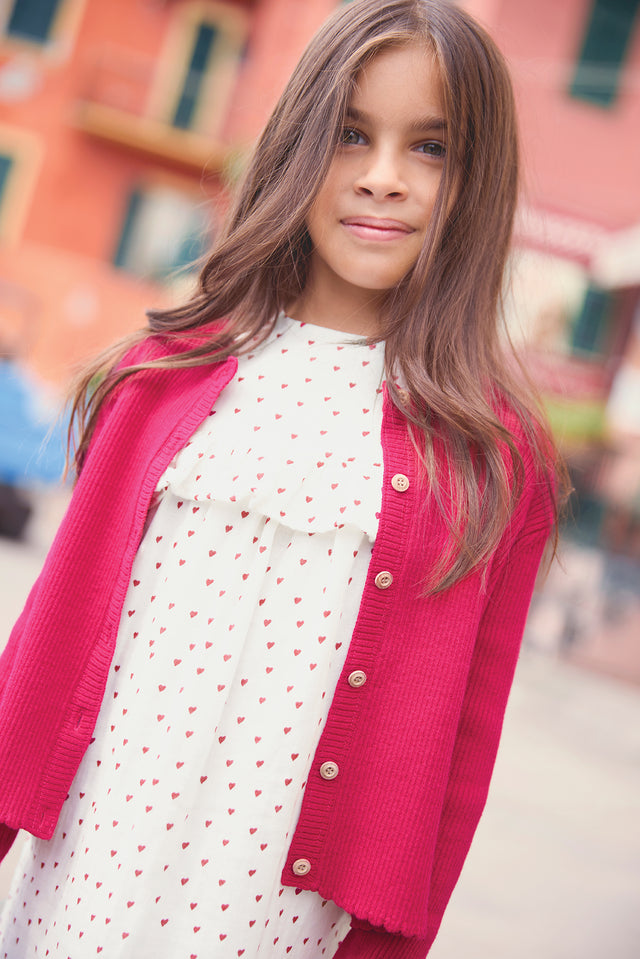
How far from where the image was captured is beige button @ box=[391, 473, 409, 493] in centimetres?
140

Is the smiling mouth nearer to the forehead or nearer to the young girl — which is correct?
the young girl

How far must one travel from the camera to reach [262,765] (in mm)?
1373

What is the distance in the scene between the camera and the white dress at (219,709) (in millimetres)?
1349

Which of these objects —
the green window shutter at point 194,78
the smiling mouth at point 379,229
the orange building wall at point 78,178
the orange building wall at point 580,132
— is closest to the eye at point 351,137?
the smiling mouth at point 379,229

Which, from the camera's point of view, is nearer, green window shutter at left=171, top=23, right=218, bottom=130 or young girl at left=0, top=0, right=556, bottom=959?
young girl at left=0, top=0, right=556, bottom=959

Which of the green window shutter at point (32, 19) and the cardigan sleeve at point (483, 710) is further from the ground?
the green window shutter at point (32, 19)

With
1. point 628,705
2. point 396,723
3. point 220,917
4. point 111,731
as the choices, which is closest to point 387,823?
point 396,723

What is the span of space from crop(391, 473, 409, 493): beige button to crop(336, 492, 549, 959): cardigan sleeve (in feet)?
0.63

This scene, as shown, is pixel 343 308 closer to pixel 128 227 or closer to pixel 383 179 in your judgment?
pixel 383 179

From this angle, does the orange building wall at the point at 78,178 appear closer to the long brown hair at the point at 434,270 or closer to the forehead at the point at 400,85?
the long brown hair at the point at 434,270

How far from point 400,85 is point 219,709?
94 cm

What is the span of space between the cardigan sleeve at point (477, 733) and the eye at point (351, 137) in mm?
629

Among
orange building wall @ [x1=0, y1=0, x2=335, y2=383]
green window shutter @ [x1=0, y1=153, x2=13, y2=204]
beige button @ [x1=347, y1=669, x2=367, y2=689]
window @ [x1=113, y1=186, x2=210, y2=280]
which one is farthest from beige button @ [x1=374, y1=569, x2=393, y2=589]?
green window shutter @ [x1=0, y1=153, x2=13, y2=204]

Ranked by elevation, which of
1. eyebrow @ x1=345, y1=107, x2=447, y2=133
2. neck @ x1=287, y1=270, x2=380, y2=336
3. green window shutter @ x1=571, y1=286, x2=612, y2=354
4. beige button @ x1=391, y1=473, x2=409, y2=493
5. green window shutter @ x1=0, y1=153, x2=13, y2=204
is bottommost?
beige button @ x1=391, y1=473, x2=409, y2=493
